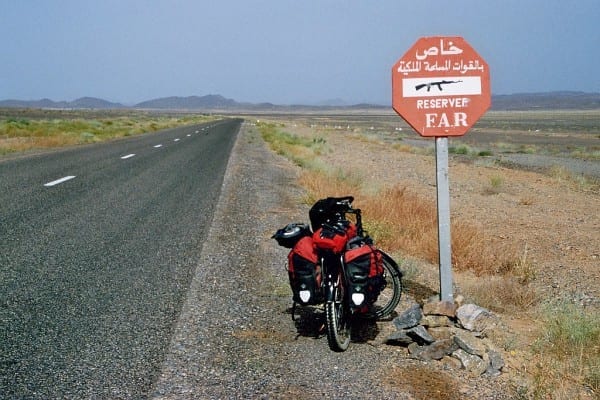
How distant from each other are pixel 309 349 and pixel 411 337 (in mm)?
771

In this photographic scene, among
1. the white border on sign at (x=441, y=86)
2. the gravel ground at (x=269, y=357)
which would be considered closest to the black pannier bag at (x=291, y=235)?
the gravel ground at (x=269, y=357)

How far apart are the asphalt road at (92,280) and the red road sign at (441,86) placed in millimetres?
2527

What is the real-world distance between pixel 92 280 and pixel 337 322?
8.84 feet

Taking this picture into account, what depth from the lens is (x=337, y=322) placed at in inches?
165

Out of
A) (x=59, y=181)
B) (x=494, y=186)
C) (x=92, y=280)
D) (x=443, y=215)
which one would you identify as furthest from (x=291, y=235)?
(x=494, y=186)

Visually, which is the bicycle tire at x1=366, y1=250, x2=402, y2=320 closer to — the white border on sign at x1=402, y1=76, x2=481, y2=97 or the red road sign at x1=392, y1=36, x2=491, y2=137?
the red road sign at x1=392, y1=36, x2=491, y2=137

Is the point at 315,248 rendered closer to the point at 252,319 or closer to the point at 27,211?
the point at 252,319

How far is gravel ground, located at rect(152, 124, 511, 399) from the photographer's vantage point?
→ 3615mm

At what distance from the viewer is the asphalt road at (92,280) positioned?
376cm

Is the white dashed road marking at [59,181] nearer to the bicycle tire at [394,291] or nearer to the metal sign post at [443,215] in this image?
the bicycle tire at [394,291]

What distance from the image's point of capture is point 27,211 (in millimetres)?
9219

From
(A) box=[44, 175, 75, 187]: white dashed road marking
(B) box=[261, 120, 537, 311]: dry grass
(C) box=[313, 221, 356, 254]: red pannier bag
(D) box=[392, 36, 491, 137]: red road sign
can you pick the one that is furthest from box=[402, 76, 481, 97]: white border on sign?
(A) box=[44, 175, 75, 187]: white dashed road marking

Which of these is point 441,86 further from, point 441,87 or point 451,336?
point 451,336

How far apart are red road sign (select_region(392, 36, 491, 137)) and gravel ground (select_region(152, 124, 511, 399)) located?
1.69 m
